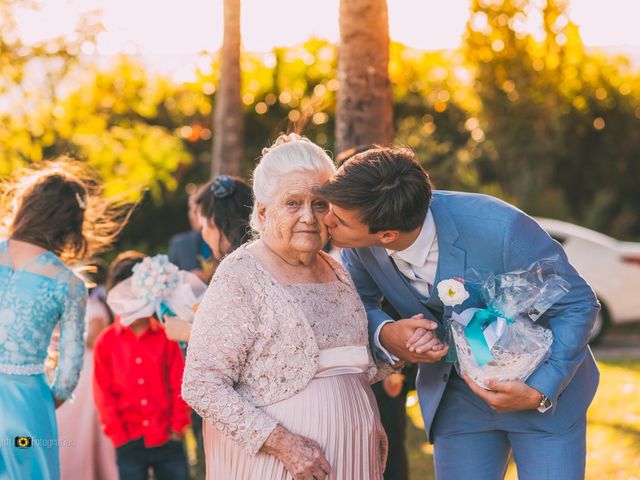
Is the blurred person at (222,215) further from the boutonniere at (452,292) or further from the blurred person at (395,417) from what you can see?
the boutonniere at (452,292)

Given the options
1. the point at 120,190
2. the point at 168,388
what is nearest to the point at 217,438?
the point at 168,388

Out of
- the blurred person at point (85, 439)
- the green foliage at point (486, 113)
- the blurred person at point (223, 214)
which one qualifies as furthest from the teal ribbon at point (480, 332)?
the green foliage at point (486, 113)

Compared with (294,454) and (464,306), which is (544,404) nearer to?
(464,306)

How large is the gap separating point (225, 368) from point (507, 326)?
1.08 meters

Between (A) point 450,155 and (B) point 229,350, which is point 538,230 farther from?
(A) point 450,155

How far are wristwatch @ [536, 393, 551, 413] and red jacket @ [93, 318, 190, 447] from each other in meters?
2.48

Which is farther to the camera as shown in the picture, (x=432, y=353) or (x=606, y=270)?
(x=606, y=270)

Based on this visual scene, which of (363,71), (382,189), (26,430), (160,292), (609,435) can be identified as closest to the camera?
(382,189)

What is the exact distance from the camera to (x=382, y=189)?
355 cm

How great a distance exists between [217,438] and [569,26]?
15.7 meters

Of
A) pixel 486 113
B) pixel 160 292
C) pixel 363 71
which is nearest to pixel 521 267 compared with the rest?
pixel 160 292

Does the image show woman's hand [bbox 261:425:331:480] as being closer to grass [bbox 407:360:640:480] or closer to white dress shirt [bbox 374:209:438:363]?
white dress shirt [bbox 374:209:438:363]

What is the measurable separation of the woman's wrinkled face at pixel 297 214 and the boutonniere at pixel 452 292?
52cm

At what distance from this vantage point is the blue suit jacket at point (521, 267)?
145 inches
